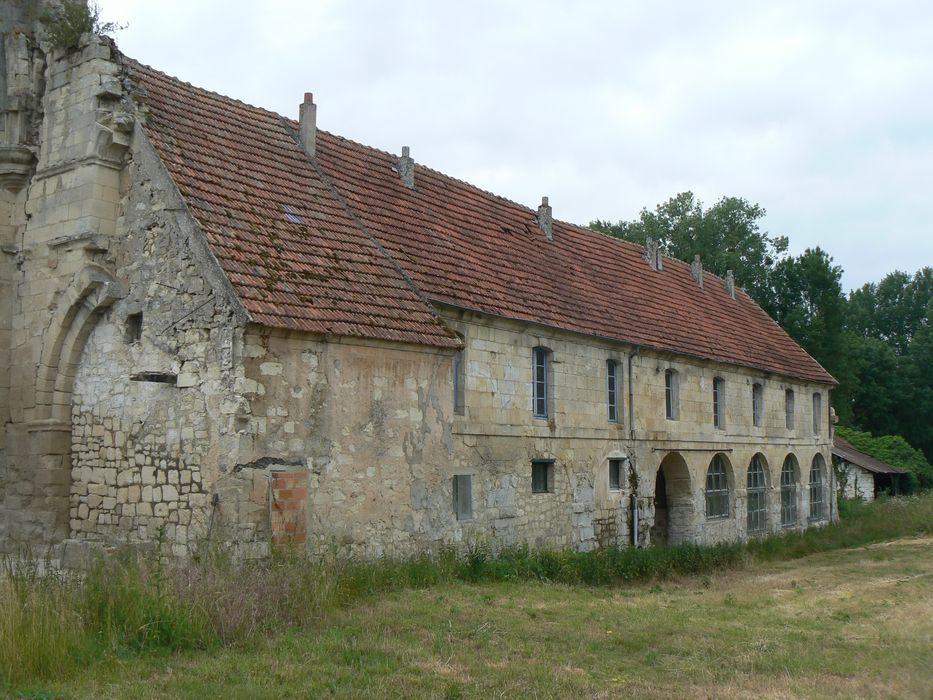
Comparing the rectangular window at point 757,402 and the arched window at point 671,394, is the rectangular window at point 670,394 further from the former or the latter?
the rectangular window at point 757,402

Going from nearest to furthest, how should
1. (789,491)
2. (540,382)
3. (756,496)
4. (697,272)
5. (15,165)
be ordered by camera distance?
1. (15,165)
2. (540,382)
3. (756,496)
4. (789,491)
5. (697,272)

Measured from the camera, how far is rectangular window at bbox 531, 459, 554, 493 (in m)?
17.4

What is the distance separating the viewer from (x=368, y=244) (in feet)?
50.3

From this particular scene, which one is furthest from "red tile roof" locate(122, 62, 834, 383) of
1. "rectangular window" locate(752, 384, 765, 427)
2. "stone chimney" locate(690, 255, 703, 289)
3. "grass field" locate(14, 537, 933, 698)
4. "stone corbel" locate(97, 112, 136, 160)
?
"stone chimney" locate(690, 255, 703, 289)

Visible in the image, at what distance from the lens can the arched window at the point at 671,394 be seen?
72.0ft

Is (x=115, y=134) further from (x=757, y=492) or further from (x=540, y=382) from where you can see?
(x=757, y=492)

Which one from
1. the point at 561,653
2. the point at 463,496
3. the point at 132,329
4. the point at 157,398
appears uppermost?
the point at 132,329

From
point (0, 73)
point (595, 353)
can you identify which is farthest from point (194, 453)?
point (595, 353)

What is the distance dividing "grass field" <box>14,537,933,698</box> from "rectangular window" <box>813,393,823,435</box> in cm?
1673

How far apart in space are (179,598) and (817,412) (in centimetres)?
2534

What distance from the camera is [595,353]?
63.6ft

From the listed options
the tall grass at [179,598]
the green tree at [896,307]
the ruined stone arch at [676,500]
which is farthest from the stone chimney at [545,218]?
the green tree at [896,307]

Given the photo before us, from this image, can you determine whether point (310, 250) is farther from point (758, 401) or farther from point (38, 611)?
point (758, 401)

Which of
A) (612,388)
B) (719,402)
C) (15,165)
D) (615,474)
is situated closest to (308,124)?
(15,165)
